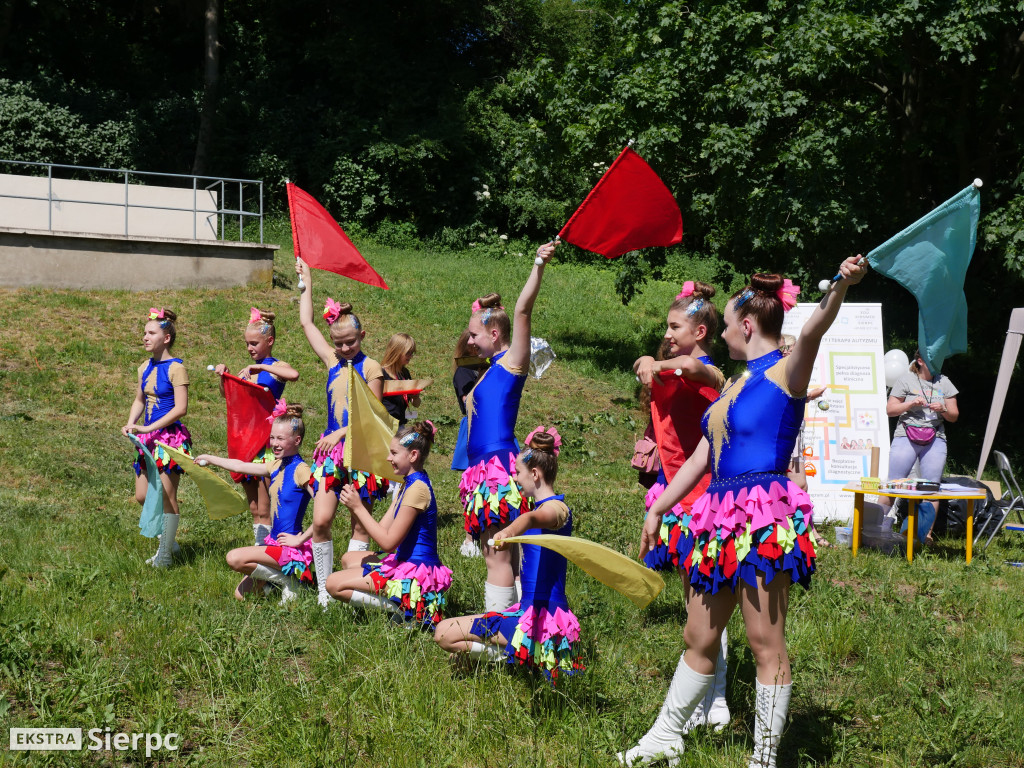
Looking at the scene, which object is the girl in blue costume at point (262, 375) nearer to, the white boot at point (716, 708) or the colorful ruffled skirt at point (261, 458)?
the colorful ruffled skirt at point (261, 458)

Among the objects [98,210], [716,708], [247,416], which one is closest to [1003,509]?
[716,708]

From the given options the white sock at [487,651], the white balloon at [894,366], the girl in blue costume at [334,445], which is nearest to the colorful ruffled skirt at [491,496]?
the white sock at [487,651]

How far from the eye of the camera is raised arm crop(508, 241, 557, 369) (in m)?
4.42

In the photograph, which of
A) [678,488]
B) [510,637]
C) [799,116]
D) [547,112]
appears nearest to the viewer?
[678,488]

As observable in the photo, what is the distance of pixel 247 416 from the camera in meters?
6.84

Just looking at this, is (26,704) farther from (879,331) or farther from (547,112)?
(547,112)

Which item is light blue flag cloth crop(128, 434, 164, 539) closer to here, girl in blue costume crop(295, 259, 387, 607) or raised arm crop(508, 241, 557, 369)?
girl in blue costume crop(295, 259, 387, 607)

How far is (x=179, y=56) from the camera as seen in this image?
1219 inches

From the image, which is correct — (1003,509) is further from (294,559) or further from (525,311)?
(294,559)

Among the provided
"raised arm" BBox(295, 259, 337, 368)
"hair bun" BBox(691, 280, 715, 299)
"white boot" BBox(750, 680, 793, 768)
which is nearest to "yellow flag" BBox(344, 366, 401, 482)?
"raised arm" BBox(295, 259, 337, 368)

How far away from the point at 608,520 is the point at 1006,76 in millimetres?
10434

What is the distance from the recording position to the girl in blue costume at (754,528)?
3475mm

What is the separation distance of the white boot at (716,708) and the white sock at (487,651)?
3.08ft

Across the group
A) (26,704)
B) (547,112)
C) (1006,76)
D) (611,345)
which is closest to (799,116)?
(1006,76)
